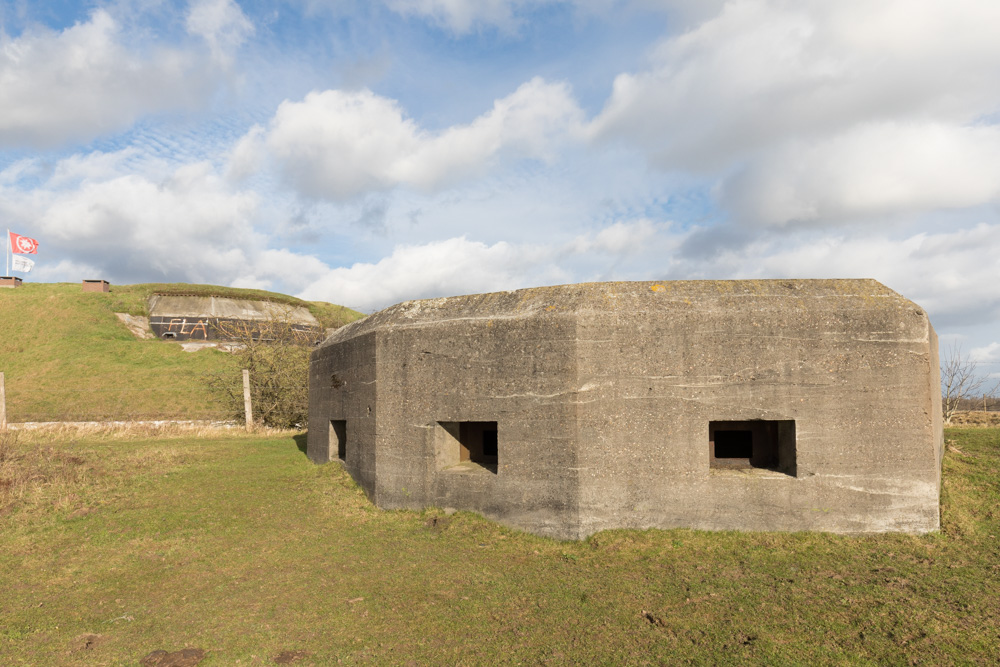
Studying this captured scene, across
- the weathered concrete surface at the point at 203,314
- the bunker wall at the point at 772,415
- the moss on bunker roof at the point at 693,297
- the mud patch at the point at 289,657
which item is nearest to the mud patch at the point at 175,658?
the mud patch at the point at 289,657

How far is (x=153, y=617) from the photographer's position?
4.75m

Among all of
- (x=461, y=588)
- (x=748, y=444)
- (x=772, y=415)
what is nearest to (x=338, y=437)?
(x=461, y=588)

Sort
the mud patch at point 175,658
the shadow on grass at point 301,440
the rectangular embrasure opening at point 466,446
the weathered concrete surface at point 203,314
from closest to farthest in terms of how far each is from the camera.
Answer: the mud patch at point 175,658 → the rectangular embrasure opening at point 466,446 → the shadow on grass at point 301,440 → the weathered concrete surface at point 203,314

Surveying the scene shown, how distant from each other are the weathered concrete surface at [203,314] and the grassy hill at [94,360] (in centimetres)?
75

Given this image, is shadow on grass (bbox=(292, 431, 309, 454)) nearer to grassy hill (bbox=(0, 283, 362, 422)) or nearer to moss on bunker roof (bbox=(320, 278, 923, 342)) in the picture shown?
moss on bunker roof (bbox=(320, 278, 923, 342))

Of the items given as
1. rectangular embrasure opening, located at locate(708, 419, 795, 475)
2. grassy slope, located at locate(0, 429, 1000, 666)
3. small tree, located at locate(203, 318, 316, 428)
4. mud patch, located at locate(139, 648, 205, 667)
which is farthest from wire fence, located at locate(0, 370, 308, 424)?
rectangular embrasure opening, located at locate(708, 419, 795, 475)

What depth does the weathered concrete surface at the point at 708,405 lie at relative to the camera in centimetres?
611

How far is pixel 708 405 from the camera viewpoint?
6.22m

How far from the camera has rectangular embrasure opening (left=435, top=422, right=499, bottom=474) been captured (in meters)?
7.31

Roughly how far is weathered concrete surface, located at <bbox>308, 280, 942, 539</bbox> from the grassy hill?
18.0 meters

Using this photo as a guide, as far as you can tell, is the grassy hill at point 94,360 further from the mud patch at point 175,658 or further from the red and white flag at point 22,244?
the mud patch at point 175,658

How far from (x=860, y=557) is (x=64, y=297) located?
42.7 m

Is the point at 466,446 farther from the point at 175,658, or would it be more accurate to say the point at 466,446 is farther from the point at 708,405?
the point at 175,658

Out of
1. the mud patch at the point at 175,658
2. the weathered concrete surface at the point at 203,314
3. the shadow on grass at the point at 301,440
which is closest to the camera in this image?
the mud patch at the point at 175,658
